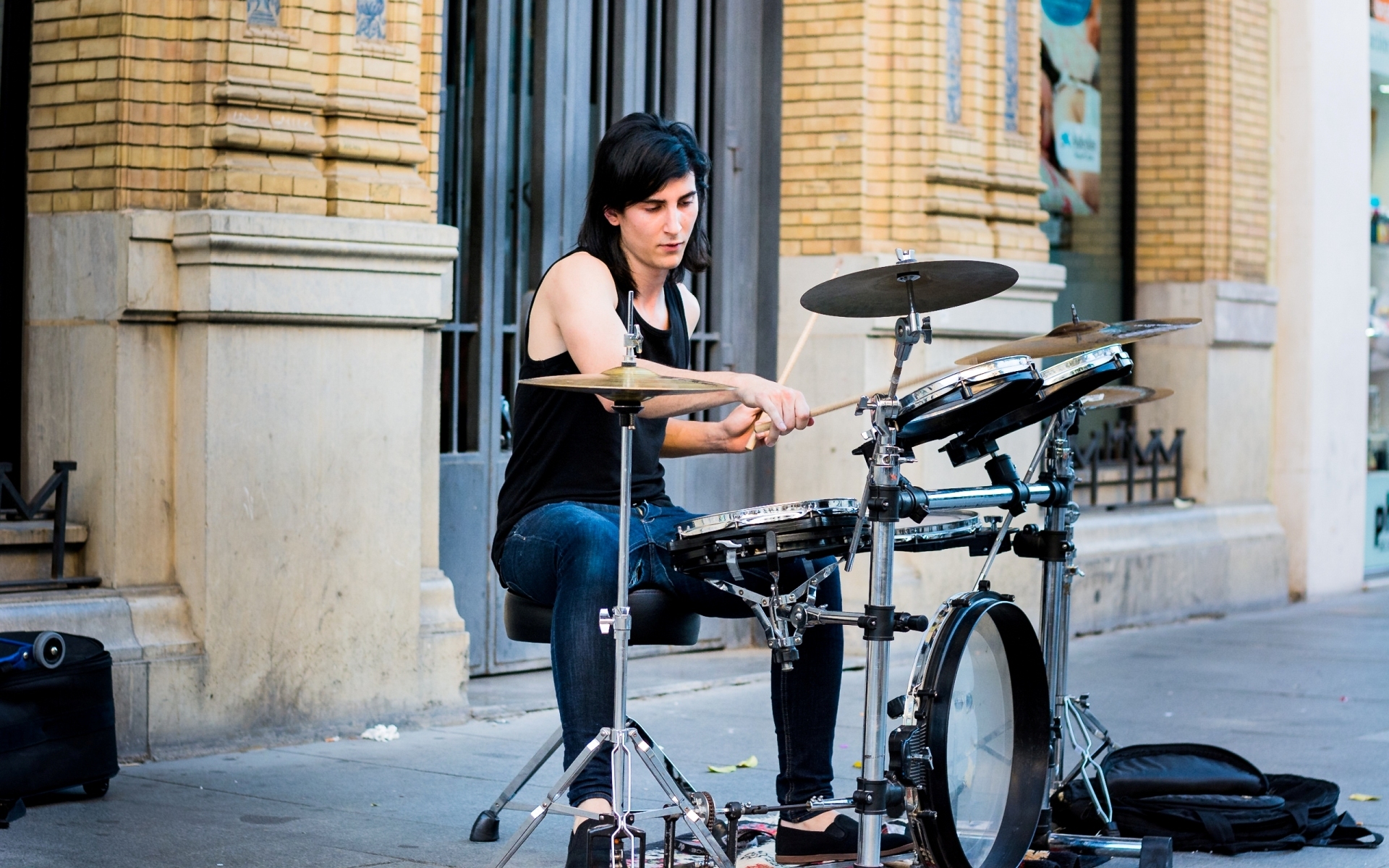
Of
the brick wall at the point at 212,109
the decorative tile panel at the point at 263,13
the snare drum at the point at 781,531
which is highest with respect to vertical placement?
the decorative tile panel at the point at 263,13

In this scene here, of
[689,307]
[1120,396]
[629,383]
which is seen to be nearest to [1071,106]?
[1120,396]

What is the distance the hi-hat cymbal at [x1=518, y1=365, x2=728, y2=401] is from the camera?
3877 millimetres

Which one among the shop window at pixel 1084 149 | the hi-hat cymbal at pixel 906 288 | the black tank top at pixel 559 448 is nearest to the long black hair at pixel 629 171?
the black tank top at pixel 559 448

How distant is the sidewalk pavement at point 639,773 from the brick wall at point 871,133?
6.09 ft

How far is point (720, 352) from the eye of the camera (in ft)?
27.4

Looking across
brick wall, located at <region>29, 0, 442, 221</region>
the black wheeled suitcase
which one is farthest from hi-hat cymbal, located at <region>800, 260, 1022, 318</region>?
brick wall, located at <region>29, 0, 442, 221</region>

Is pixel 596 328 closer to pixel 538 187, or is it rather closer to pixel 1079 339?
pixel 1079 339

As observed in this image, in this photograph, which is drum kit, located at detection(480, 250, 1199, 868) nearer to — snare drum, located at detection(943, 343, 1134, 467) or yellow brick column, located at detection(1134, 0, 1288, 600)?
snare drum, located at detection(943, 343, 1134, 467)

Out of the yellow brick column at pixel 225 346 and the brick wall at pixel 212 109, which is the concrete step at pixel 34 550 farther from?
the brick wall at pixel 212 109

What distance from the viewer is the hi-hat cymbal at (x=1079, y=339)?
15.0 ft

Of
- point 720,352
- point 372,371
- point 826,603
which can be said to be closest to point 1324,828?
point 826,603

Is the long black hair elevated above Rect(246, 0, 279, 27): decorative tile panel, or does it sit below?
below

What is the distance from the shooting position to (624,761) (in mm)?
4133

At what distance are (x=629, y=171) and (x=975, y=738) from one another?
1.59 m
